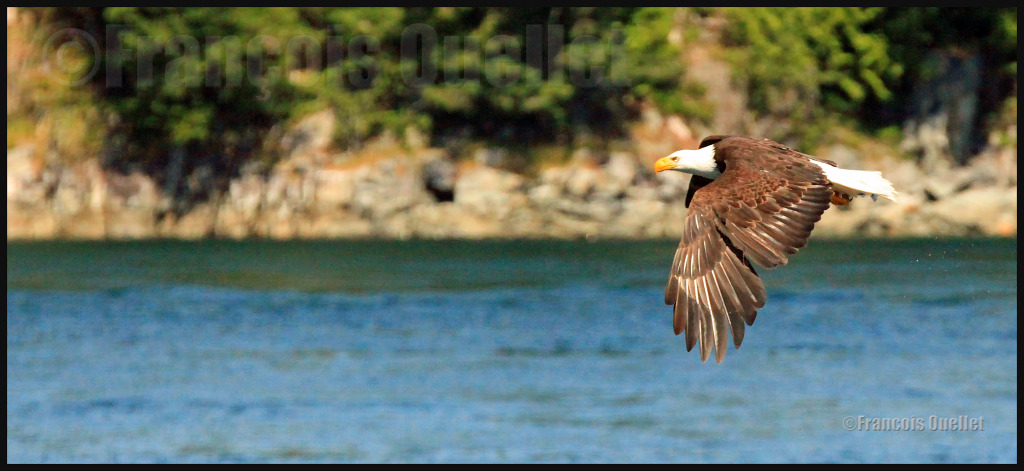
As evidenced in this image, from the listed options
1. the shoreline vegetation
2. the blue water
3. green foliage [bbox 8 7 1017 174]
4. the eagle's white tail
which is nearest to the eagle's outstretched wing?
the eagle's white tail

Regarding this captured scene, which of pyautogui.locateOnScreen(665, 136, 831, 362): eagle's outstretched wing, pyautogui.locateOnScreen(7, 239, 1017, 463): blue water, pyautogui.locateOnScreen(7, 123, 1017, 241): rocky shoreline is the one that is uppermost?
pyautogui.locateOnScreen(665, 136, 831, 362): eagle's outstretched wing

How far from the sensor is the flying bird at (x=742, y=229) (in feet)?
26.1

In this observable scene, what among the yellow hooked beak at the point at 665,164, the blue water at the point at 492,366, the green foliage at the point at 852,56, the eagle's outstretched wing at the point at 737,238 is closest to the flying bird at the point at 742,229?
the eagle's outstretched wing at the point at 737,238

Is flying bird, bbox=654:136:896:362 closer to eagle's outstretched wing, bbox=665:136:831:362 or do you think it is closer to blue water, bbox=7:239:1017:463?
eagle's outstretched wing, bbox=665:136:831:362

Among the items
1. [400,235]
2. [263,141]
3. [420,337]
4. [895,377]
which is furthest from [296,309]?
[263,141]

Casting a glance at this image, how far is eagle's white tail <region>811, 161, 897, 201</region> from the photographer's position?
873 centimetres

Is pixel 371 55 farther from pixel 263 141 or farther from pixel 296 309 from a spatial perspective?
pixel 296 309

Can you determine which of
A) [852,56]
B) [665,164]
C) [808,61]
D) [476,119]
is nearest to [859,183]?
[665,164]

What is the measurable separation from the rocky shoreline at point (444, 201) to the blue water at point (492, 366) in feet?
25.9

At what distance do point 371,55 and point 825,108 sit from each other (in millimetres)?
14706

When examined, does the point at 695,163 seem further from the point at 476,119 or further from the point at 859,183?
the point at 476,119

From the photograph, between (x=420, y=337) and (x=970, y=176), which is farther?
(x=970, y=176)

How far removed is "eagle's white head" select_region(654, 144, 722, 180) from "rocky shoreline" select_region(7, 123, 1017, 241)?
37034 mm

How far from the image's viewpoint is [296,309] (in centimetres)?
3170
